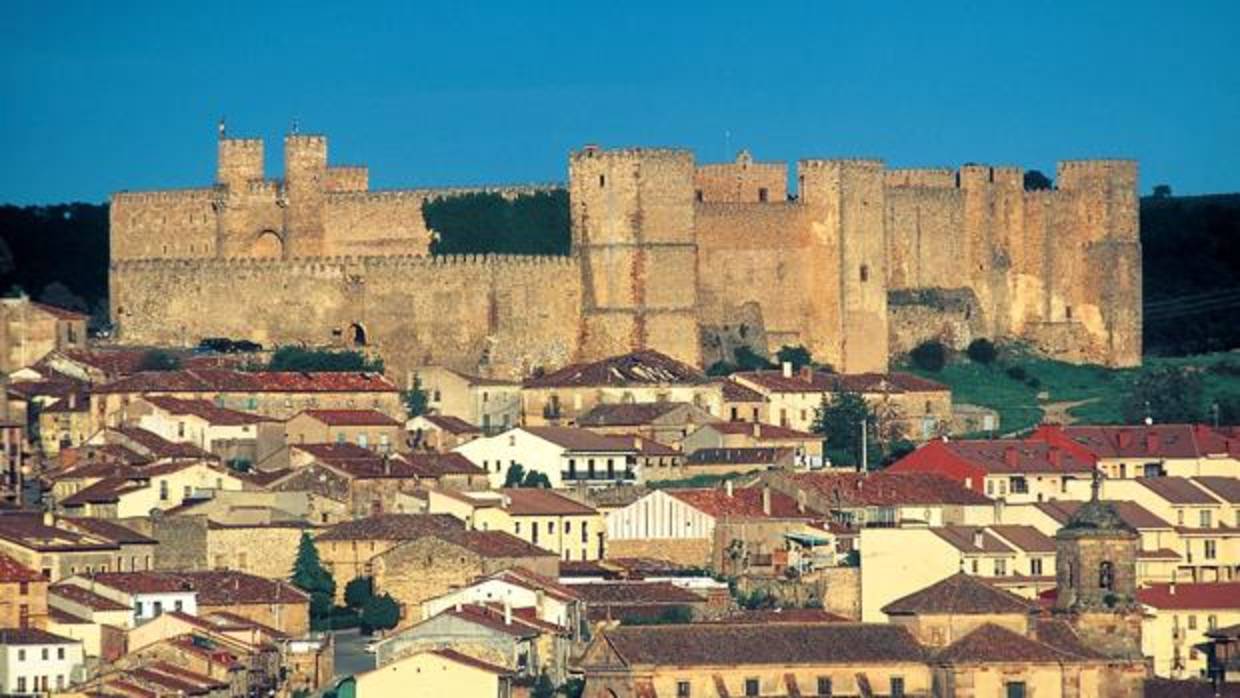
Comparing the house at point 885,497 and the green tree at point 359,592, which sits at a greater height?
the house at point 885,497

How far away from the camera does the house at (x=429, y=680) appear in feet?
188

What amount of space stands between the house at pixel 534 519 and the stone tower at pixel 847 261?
14867 mm

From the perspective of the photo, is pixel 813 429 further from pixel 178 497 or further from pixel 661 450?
pixel 178 497

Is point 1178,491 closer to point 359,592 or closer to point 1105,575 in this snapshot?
point 1105,575

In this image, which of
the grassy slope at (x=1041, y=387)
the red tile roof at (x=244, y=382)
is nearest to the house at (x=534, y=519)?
the red tile roof at (x=244, y=382)

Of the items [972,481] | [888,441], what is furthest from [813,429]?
[972,481]

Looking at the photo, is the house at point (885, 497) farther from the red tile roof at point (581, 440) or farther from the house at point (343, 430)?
the house at point (343, 430)

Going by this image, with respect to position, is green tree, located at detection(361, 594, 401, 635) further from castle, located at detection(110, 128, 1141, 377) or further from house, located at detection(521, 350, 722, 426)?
castle, located at detection(110, 128, 1141, 377)

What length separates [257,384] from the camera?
7838 cm

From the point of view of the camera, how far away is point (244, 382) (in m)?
78.4

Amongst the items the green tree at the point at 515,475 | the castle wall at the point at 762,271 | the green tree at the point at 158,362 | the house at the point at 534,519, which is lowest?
the house at the point at 534,519

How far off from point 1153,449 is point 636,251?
1068 cm

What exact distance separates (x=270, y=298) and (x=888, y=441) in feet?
35.1

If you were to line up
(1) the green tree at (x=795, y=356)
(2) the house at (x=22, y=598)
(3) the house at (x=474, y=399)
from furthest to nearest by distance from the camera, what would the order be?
(1) the green tree at (x=795, y=356) → (3) the house at (x=474, y=399) → (2) the house at (x=22, y=598)
